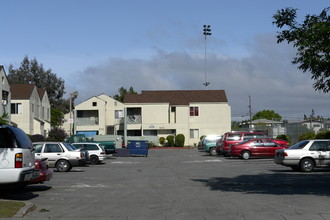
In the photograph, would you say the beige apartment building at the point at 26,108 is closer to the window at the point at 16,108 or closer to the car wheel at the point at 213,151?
the window at the point at 16,108

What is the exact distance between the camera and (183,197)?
1505 cm

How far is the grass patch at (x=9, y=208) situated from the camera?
452 inches

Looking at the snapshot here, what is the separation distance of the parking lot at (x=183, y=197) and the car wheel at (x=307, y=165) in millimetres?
2297

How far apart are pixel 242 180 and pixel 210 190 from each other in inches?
152

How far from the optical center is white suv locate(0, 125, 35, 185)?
1323 centimetres

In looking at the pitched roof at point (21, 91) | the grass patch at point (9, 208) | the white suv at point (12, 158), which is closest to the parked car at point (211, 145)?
the pitched roof at point (21, 91)

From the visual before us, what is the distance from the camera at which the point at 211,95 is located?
7281 cm

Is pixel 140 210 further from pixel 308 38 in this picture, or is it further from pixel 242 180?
pixel 242 180

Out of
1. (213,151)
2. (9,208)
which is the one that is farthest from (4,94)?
(9,208)

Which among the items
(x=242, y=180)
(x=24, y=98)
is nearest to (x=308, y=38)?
(x=242, y=180)

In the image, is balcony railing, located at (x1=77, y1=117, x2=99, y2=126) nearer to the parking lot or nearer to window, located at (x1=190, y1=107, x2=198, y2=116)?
window, located at (x1=190, y1=107, x2=198, y2=116)

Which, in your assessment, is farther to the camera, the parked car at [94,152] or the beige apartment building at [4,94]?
the beige apartment building at [4,94]

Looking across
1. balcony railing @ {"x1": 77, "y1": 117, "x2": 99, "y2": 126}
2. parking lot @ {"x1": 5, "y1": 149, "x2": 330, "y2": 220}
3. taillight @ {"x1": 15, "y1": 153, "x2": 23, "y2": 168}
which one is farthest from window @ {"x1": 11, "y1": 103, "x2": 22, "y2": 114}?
taillight @ {"x1": 15, "y1": 153, "x2": 23, "y2": 168}

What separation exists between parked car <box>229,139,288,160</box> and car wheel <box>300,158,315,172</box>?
11.1m
